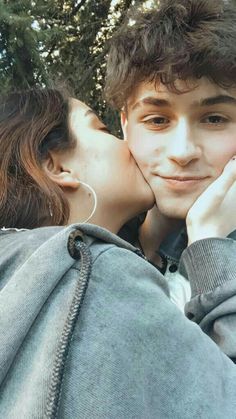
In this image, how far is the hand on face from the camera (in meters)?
1.87

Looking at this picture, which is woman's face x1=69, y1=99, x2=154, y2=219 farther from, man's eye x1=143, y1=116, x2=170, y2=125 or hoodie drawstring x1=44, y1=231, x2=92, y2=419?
hoodie drawstring x1=44, y1=231, x2=92, y2=419

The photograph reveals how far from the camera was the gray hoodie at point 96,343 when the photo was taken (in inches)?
39.0

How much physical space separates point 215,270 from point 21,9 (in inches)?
94.5

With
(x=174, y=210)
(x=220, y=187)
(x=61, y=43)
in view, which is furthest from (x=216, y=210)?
(x=61, y=43)

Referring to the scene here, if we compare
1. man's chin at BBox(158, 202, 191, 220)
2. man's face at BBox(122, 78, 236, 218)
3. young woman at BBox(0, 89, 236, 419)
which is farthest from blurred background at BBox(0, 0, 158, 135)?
young woman at BBox(0, 89, 236, 419)

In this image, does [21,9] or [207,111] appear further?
[21,9]

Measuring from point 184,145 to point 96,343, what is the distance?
1136 millimetres

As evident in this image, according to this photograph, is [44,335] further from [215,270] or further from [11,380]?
[215,270]

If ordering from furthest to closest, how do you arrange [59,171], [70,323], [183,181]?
1. [183,181]
2. [59,171]
3. [70,323]

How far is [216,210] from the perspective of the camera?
77.1 inches

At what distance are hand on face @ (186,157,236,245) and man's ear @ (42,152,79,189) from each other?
1.32ft

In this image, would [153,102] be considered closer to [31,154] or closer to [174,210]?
[174,210]

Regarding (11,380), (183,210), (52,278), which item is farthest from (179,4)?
(11,380)

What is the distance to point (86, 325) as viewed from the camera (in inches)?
41.2
